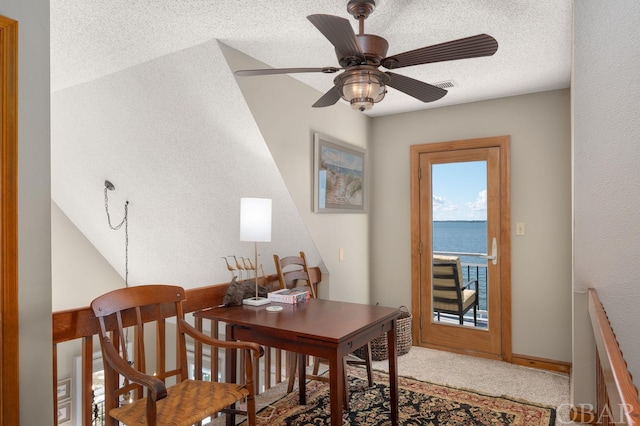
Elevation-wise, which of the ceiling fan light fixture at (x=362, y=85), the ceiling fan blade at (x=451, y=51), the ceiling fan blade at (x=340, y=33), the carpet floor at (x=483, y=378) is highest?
the ceiling fan blade at (x=340, y=33)

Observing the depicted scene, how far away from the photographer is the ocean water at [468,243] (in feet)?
12.9

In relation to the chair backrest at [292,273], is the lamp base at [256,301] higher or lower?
lower

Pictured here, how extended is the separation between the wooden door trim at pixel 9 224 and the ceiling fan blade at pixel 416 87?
1.57 metres

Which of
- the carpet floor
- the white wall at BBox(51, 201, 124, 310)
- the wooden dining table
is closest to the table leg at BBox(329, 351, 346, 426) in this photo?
the wooden dining table

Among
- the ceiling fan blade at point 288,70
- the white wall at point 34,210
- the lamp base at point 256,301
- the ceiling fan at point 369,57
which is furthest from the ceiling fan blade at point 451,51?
the lamp base at point 256,301

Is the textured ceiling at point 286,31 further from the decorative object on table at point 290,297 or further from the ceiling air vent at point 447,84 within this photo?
the decorative object on table at point 290,297

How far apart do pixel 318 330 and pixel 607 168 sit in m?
1.79

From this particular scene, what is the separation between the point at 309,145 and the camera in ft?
11.3

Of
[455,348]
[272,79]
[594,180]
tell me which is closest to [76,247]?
[272,79]

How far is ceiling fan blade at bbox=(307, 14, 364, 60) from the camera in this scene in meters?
1.55

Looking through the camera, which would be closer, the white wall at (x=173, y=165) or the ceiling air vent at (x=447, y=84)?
the white wall at (x=173, y=165)

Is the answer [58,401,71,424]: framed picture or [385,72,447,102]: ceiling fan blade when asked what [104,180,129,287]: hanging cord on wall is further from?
[385,72,447,102]: ceiling fan blade

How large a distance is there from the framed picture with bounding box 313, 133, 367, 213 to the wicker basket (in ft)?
3.69

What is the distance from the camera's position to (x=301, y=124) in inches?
132
